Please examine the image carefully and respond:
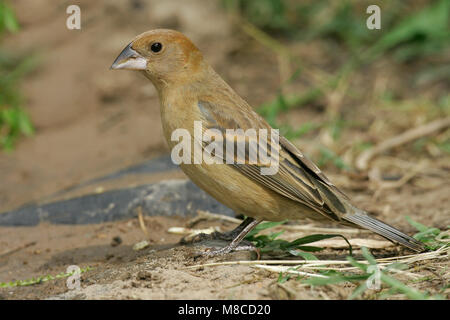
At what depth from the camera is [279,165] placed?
4395 millimetres

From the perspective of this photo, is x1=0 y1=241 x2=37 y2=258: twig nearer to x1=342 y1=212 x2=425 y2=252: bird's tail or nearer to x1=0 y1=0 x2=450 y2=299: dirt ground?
x1=0 y1=0 x2=450 y2=299: dirt ground

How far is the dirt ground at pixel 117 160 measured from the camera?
12.6ft

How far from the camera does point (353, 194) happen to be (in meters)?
6.09

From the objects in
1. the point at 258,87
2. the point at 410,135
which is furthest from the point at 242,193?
the point at 258,87

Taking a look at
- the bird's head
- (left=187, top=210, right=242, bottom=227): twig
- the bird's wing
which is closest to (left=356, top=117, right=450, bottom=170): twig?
(left=187, top=210, right=242, bottom=227): twig

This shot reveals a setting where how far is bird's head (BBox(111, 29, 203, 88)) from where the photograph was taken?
15.1 ft

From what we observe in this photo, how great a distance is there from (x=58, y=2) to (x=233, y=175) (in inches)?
271

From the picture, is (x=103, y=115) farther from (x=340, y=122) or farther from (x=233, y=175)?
(x=233, y=175)

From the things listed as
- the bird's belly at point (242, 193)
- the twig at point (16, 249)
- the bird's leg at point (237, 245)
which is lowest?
the twig at point (16, 249)

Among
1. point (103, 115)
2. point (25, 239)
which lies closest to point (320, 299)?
point (25, 239)

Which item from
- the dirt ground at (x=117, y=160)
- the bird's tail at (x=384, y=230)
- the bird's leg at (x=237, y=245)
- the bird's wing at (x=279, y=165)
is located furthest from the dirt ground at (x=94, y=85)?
the bird's tail at (x=384, y=230)

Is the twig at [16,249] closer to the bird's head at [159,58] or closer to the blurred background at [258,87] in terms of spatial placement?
the blurred background at [258,87]

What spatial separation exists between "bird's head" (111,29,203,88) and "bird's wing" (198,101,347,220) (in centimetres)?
33

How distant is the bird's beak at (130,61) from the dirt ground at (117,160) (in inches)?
51.5
